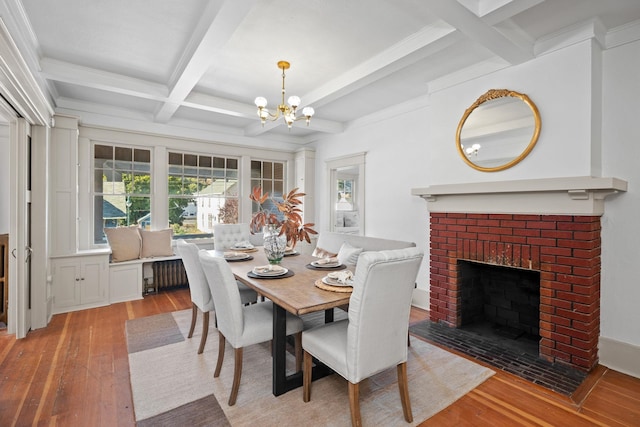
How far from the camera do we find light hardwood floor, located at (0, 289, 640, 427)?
1.89m

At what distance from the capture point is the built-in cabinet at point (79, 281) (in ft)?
12.2

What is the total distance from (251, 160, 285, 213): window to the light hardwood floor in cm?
345

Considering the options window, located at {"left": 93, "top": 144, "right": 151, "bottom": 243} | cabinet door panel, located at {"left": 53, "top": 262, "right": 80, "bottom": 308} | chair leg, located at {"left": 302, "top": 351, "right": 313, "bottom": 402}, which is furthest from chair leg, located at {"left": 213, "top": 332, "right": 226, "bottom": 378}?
window, located at {"left": 93, "top": 144, "right": 151, "bottom": 243}

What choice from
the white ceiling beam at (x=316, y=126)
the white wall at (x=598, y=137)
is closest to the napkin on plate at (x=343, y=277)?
the white wall at (x=598, y=137)

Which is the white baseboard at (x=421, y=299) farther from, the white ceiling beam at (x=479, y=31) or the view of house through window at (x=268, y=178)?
the view of house through window at (x=268, y=178)

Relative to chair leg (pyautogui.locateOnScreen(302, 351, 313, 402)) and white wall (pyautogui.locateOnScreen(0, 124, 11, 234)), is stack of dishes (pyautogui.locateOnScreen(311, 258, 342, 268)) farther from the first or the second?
white wall (pyautogui.locateOnScreen(0, 124, 11, 234))

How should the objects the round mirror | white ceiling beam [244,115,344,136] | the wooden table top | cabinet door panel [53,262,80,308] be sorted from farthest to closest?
1. white ceiling beam [244,115,344,136]
2. cabinet door panel [53,262,80,308]
3. the round mirror
4. the wooden table top

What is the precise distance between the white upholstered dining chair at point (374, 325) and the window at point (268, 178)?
424 centimetres

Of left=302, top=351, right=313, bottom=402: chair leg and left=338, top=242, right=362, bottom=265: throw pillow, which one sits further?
left=338, top=242, right=362, bottom=265: throw pillow

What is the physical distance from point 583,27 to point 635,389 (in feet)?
8.74

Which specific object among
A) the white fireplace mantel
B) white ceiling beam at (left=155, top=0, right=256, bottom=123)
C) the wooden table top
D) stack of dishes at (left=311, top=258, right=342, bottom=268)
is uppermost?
white ceiling beam at (left=155, top=0, right=256, bottom=123)

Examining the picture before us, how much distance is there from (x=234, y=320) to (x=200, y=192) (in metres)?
3.70

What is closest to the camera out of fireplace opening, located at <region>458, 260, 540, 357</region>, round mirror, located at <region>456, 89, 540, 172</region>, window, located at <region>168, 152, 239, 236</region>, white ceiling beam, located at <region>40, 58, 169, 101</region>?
round mirror, located at <region>456, 89, 540, 172</region>

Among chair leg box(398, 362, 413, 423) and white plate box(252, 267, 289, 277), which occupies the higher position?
white plate box(252, 267, 289, 277)
